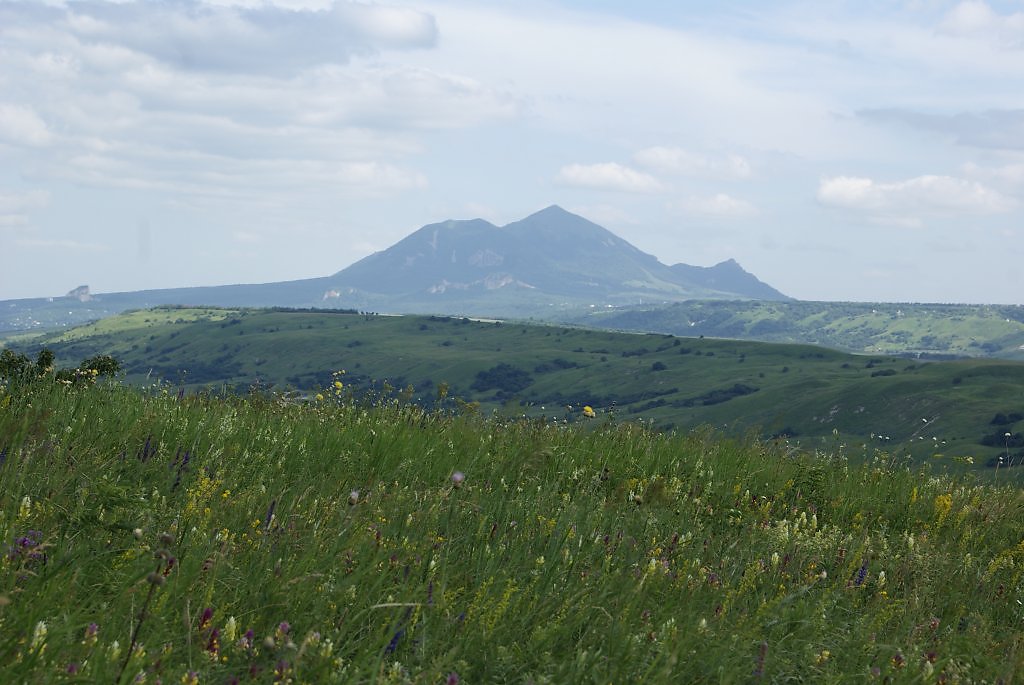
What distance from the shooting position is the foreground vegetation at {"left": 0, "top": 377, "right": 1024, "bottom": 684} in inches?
171

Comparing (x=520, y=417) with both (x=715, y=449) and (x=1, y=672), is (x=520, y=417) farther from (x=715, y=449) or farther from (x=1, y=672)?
(x=1, y=672)

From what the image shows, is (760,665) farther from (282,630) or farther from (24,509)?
(24,509)

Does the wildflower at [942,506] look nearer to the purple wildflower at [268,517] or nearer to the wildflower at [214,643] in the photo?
the purple wildflower at [268,517]

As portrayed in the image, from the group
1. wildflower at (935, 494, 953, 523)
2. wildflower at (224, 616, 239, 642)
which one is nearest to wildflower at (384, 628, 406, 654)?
wildflower at (224, 616, 239, 642)

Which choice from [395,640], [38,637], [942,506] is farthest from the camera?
[942,506]

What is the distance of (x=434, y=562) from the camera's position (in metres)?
5.52

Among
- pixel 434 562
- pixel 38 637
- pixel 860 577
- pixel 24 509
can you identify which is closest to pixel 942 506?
pixel 860 577

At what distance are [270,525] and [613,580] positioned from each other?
2.12 metres

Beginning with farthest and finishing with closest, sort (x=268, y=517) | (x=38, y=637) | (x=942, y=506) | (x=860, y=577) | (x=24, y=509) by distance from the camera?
(x=942, y=506) → (x=860, y=577) → (x=268, y=517) → (x=24, y=509) → (x=38, y=637)

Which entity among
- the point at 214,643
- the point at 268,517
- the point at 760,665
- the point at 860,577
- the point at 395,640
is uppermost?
the point at 268,517

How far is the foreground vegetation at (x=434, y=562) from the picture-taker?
14.2 feet

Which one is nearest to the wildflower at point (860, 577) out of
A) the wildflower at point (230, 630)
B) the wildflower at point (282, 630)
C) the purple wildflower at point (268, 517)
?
the purple wildflower at point (268, 517)

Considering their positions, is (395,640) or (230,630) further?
(395,640)

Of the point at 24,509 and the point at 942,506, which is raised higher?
the point at 24,509
